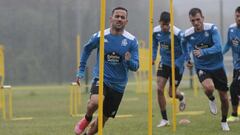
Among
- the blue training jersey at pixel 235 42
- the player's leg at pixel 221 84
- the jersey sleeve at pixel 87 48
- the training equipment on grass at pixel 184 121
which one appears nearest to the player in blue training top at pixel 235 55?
the blue training jersey at pixel 235 42

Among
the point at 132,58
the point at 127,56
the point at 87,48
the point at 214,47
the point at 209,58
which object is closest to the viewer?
the point at 127,56

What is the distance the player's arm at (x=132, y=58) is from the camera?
25.3 feet

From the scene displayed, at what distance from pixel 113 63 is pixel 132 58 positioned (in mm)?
299

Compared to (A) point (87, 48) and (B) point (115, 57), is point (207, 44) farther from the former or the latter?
(A) point (87, 48)

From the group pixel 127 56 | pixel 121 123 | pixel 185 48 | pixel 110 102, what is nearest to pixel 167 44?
pixel 185 48

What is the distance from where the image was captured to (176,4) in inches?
986

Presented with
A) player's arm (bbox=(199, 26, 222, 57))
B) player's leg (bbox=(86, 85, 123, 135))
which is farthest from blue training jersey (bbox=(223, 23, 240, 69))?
player's leg (bbox=(86, 85, 123, 135))

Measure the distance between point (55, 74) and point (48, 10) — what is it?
291cm

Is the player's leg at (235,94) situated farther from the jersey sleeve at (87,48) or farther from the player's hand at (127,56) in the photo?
the player's hand at (127,56)

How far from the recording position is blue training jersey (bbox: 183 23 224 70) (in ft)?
32.6

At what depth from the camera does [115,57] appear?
806 cm

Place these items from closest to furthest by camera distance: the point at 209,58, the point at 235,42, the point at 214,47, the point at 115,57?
the point at 115,57, the point at 214,47, the point at 209,58, the point at 235,42

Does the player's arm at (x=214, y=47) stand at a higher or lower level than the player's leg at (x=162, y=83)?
higher

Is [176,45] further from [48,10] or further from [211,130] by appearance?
[48,10]
